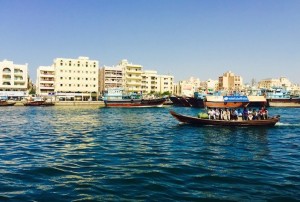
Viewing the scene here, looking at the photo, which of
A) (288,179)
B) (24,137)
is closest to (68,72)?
(24,137)

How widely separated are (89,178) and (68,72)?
9163 centimetres

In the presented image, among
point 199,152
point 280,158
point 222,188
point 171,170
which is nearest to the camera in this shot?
A: point 222,188

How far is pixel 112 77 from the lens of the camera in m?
109

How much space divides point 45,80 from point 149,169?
92504 millimetres

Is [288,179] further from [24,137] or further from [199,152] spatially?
[24,137]

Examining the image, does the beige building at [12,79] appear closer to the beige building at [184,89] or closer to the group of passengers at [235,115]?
the beige building at [184,89]

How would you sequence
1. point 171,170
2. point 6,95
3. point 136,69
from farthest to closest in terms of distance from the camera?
point 136,69, point 6,95, point 171,170

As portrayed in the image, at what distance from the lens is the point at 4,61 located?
312 feet

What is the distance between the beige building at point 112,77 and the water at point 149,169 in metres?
84.3

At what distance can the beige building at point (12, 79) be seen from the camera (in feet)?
306

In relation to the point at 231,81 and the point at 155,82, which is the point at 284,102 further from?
the point at 231,81

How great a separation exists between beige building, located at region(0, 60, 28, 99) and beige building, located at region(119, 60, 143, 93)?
33.1m

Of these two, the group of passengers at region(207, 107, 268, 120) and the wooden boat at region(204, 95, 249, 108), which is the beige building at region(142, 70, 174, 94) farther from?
the group of passengers at region(207, 107, 268, 120)

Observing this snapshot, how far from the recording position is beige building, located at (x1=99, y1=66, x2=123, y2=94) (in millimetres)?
107694
